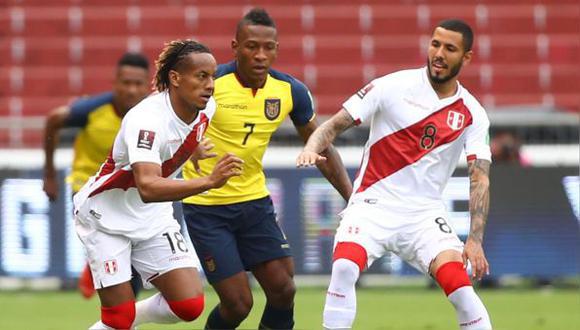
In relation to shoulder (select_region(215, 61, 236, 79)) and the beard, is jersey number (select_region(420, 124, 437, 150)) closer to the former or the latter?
the beard

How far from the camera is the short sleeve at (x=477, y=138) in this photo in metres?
8.80

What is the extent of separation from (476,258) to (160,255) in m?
2.12

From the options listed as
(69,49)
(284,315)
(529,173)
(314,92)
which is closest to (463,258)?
(284,315)

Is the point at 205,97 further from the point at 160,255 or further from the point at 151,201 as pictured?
the point at 160,255

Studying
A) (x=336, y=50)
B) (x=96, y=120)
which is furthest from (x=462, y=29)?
(x=336, y=50)

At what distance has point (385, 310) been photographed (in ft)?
44.7

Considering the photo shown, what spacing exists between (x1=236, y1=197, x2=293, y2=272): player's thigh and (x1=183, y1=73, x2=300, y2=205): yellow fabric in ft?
0.34

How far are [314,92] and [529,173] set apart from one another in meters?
6.72

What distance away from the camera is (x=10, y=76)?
22.8 metres

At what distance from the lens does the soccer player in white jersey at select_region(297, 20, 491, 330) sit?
28.3 feet

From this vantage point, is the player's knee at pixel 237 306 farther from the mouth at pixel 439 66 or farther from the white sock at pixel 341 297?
the mouth at pixel 439 66

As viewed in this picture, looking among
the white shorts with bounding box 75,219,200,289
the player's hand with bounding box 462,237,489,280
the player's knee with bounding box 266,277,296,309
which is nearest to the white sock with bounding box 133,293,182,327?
the white shorts with bounding box 75,219,200,289

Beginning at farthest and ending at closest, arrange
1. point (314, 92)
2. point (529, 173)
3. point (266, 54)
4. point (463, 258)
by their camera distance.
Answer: point (314, 92) → point (529, 173) → point (266, 54) → point (463, 258)

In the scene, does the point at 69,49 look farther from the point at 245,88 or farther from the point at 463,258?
the point at 463,258
